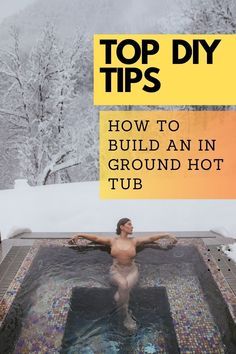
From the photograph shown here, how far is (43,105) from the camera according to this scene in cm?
1469

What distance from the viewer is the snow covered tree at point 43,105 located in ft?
46.9

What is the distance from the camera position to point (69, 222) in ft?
23.6

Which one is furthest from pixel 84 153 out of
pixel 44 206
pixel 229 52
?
pixel 44 206

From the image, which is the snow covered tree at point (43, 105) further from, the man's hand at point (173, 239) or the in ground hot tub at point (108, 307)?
the in ground hot tub at point (108, 307)

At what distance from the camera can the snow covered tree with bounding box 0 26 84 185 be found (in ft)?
46.9

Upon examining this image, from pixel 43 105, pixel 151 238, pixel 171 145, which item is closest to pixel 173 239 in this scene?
pixel 151 238

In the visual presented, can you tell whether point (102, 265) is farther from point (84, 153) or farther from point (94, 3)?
point (94, 3)

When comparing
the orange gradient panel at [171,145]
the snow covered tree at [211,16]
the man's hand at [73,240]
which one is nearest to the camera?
the man's hand at [73,240]

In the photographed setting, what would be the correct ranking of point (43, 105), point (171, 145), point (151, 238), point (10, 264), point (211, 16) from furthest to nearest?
point (43, 105) < point (171, 145) < point (211, 16) < point (151, 238) < point (10, 264)

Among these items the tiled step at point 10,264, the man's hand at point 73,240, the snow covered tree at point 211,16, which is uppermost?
the snow covered tree at point 211,16

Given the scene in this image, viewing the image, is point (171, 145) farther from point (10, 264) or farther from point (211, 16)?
point (10, 264)

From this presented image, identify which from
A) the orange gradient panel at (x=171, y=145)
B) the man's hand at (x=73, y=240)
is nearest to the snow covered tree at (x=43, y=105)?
the orange gradient panel at (x=171, y=145)

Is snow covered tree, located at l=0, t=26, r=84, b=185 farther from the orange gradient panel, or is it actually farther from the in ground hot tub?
the in ground hot tub

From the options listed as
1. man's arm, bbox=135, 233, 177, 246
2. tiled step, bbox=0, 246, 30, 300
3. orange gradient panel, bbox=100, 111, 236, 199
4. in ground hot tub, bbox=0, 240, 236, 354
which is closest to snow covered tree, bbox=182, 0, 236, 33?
orange gradient panel, bbox=100, 111, 236, 199
